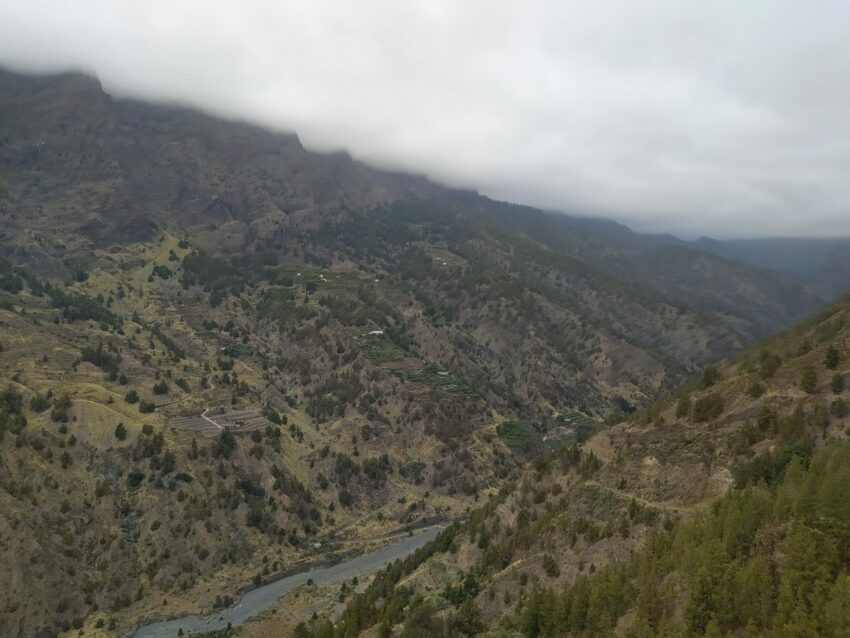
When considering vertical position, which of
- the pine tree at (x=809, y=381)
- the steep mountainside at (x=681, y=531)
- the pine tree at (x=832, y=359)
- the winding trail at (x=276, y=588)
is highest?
the pine tree at (x=832, y=359)

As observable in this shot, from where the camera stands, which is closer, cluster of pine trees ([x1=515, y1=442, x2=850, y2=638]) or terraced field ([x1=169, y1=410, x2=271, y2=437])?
cluster of pine trees ([x1=515, y1=442, x2=850, y2=638])

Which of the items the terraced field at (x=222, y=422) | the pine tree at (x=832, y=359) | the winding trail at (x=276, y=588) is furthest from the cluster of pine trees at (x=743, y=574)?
the terraced field at (x=222, y=422)

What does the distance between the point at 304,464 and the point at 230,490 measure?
97.2 ft

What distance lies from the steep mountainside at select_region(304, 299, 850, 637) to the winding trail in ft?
58.3

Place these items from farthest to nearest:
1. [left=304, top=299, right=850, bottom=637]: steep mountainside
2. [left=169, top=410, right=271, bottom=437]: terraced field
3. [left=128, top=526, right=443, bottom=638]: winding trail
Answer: [left=169, top=410, right=271, bottom=437]: terraced field, [left=128, top=526, right=443, bottom=638]: winding trail, [left=304, top=299, right=850, bottom=637]: steep mountainside

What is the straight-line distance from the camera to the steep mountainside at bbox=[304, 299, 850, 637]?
142 ft

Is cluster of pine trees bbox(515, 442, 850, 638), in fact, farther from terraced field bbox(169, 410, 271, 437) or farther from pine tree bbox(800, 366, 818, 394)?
terraced field bbox(169, 410, 271, 437)

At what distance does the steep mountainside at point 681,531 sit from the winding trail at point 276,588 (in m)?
17.8

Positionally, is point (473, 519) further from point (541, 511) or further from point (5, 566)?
point (5, 566)

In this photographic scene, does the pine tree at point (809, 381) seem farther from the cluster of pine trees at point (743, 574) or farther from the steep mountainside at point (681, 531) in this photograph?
the cluster of pine trees at point (743, 574)

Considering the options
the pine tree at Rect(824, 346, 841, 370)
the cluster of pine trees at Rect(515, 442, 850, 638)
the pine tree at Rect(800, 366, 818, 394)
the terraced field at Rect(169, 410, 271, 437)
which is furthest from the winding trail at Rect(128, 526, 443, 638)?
the pine tree at Rect(824, 346, 841, 370)

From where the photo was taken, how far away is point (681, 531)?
6016 cm

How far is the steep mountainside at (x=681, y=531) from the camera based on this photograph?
142 feet

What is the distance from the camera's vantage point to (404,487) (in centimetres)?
17438
